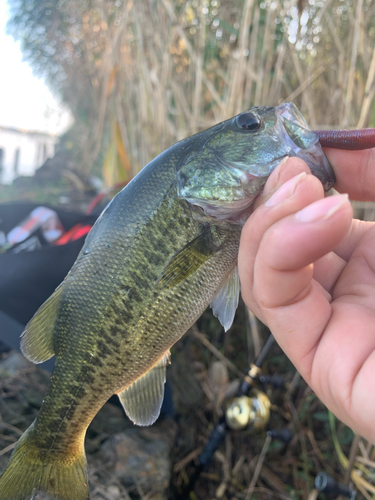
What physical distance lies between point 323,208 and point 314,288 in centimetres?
33

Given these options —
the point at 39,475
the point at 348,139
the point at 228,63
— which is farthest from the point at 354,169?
the point at 228,63

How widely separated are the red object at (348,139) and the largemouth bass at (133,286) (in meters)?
0.11

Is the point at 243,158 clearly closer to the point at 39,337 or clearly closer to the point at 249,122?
the point at 249,122

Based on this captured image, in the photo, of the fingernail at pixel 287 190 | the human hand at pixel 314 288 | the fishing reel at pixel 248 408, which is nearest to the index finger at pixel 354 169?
the human hand at pixel 314 288

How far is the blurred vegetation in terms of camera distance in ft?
7.90

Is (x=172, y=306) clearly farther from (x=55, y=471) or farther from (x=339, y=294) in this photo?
(x=55, y=471)

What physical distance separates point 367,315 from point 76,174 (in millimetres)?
8302

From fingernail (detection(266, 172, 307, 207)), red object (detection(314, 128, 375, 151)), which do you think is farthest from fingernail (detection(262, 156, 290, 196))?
red object (detection(314, 128, 375, 151))

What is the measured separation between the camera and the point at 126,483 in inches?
73.5

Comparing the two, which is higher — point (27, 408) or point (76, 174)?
point (27, 408)

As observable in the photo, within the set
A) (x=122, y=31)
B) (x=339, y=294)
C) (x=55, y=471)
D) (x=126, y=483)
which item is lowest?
(x=126, y=483)

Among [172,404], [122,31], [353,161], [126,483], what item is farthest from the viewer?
[122,31]

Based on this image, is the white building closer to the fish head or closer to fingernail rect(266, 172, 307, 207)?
the fish head

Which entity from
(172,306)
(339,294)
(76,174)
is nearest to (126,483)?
(172,306)
